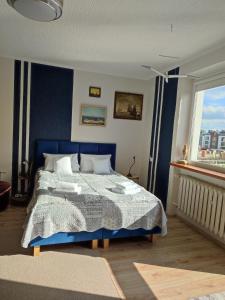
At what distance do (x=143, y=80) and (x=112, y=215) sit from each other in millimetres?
3167

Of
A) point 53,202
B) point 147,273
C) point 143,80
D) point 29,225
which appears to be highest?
point 143,80

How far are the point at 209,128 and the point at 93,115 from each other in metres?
2.17

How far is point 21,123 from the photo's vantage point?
405 centimetres

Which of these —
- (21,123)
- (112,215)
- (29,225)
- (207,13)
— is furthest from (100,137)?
(207,13)

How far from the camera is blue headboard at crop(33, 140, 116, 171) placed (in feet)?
13.5

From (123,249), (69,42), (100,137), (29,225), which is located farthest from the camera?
(100,137)

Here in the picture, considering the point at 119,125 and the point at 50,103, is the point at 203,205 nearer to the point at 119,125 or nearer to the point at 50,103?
the point at 119,125

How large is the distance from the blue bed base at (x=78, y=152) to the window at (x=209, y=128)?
1.42m

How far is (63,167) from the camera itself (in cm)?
378

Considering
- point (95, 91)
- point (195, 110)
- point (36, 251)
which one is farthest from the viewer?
point (95, 91)

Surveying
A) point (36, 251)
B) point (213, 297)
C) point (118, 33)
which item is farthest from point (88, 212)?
point (118, 33)

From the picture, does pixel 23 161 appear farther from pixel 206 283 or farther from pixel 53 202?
pixel 206 283

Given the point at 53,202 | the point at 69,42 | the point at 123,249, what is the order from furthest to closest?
the point at 69,42 → the point at 123,249 → the point at 53,202

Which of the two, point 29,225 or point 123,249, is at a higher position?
point 29,225
